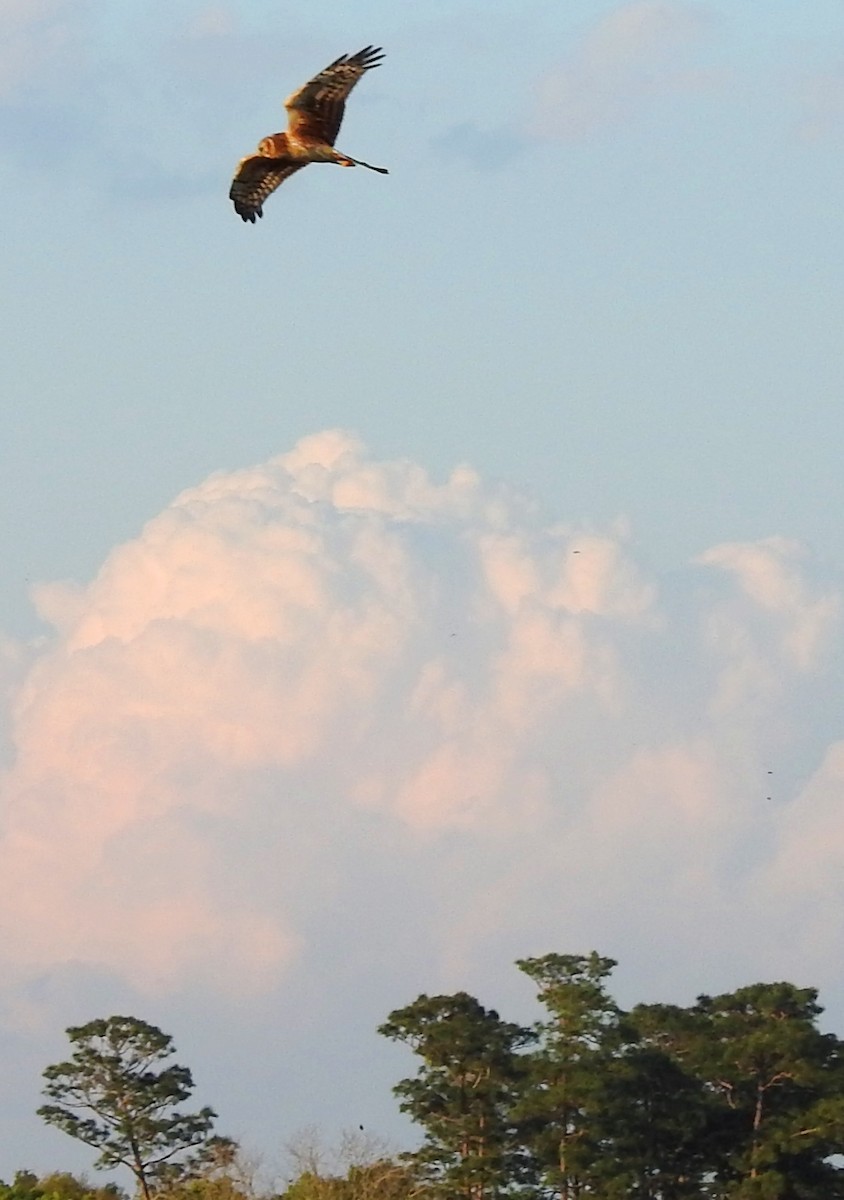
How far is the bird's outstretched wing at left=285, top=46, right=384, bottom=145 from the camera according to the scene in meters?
34.6

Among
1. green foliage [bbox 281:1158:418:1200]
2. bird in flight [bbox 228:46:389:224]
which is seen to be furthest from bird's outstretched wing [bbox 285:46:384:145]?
green foliage [bbox 281:1158:418:1200]

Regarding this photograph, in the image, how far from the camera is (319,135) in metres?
35.0

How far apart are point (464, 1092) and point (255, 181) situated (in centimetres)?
4181

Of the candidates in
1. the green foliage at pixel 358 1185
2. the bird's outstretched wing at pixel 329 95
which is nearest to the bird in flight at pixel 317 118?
the bird's outstretched wing at pixel 329 95

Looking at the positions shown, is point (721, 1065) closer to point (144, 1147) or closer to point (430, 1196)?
point (430, 1196)

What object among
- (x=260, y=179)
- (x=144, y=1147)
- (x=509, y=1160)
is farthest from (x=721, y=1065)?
(x=260, y=179)

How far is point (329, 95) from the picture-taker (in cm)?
3466

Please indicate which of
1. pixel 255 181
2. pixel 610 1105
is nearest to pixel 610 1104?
pixel 610 1105

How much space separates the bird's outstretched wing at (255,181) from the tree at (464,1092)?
39273mm

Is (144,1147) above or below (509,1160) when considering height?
above

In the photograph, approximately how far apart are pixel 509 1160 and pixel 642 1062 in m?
4.33

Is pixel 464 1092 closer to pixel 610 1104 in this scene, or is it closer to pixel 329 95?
pixel 610 1104

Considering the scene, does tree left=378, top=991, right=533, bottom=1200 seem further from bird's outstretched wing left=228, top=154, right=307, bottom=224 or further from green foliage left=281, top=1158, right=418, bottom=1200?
bird's outstretched wing left=228, top=154, right=307, bottom=224

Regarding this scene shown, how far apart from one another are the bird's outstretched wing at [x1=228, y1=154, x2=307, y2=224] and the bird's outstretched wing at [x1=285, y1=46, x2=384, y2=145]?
929 mm
